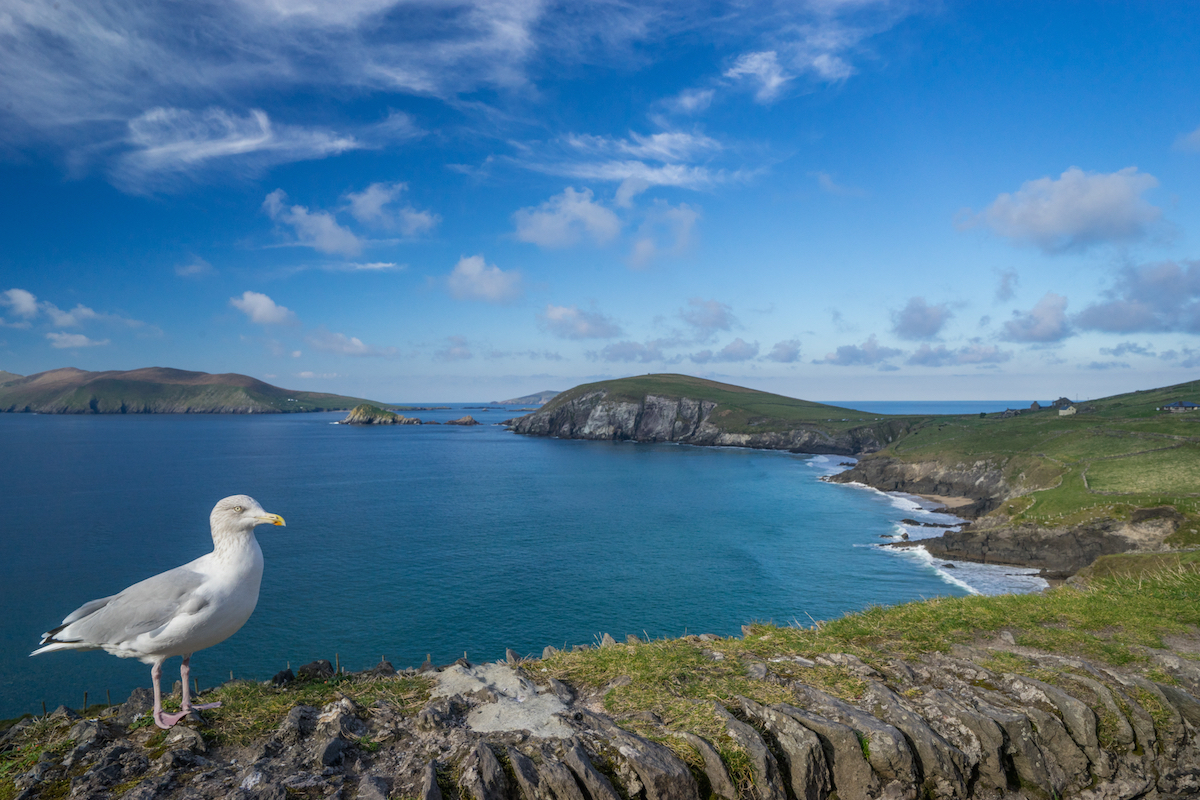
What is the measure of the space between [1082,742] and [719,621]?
28893mm

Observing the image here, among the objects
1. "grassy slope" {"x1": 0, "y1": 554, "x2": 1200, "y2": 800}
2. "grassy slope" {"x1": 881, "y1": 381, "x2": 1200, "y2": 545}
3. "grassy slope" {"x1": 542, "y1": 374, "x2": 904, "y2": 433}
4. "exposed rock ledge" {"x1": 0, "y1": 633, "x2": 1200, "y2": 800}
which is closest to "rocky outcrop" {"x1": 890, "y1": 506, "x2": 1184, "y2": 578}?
"grassy slope" {"x1": 881, "y1": 381, "x2": 1200, "y2": 545}

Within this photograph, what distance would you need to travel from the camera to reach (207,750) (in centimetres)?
641

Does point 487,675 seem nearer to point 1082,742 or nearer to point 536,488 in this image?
point 1082,742

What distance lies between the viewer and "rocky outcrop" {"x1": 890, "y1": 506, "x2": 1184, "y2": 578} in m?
42.1

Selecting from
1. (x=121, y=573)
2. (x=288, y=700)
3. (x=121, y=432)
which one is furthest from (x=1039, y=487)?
(x=121, y=432)

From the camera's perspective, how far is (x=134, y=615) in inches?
266

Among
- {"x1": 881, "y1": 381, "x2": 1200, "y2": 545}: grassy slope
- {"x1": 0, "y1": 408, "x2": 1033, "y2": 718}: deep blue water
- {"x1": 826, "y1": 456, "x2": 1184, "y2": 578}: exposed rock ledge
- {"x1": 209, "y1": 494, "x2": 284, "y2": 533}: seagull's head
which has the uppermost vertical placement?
{"x1": 209, "y1": 494, "x2": 284, "y2": 533}: seagull's head

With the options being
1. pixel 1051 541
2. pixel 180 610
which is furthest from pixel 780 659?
pixel 1051 541

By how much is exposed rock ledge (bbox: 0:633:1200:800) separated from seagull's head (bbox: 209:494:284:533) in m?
2.44

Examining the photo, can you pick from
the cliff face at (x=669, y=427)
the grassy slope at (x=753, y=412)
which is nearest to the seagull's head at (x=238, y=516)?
the cliff face at (x=669, y=427)

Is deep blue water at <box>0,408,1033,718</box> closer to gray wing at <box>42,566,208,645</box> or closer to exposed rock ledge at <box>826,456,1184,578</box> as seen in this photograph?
exposed rock ledge at <box>826,456,1184,578</box>

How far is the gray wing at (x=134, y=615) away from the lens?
6.72 m

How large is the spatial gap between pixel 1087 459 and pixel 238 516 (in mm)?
81054

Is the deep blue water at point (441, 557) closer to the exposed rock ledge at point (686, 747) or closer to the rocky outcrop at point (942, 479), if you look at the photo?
the rocky outcrop at point (942, 479)
